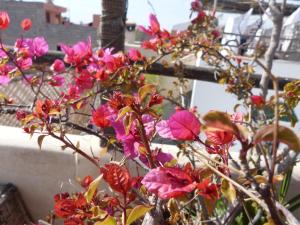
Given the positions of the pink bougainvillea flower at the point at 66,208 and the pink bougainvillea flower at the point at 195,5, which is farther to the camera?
the pink bougainvillea flower at the point at 195,5

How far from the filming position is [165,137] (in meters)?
0.46

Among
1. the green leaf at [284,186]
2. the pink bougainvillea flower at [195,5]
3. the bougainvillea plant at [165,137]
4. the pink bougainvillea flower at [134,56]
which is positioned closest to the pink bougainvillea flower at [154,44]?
the bougainvillea plant at [165,137]

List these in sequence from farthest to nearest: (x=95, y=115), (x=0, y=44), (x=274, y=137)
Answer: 1. (x=0, y=44)
2. (x=95, y=115)
3. (x=274, y=137)

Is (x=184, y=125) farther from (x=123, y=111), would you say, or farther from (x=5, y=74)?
(x=5, y=74)

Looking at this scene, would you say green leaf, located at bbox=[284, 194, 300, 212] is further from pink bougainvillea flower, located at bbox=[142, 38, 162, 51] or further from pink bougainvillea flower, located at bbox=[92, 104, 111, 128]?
pink bougainvillea flower, located at bbox=[142, 38, 162, 51]

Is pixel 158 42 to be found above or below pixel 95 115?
above

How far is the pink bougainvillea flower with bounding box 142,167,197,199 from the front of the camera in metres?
0.39

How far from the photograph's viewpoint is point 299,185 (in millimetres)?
1021

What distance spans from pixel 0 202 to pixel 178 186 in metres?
0.87

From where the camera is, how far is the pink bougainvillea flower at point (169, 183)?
39 centimetres

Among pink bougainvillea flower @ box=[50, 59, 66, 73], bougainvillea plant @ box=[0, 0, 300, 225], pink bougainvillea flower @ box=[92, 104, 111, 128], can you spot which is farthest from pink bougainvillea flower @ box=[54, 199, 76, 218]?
pink bougainvillea flower @ box=[50, 59, 66, 73]

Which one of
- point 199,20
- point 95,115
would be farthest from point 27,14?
point 95,115

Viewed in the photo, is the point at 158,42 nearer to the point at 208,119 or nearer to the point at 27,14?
the point at 208,119

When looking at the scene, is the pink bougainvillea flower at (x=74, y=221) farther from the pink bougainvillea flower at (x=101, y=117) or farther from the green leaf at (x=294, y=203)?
the green leaf at (x=294, y=203)
